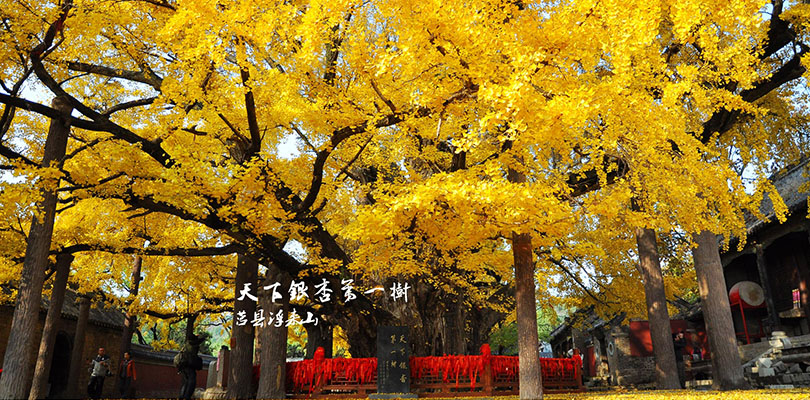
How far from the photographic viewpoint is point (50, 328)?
12.3 meters

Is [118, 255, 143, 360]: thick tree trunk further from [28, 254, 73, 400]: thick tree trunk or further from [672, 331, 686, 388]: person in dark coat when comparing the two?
[672, 331, 686, 388]: person in dark coat

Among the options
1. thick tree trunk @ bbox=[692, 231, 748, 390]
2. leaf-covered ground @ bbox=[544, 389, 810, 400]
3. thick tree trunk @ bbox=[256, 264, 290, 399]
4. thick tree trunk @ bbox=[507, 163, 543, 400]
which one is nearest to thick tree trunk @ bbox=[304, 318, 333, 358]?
thick tree trunk @ bbox=[256, 264, 290, 399]

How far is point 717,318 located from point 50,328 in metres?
16.1

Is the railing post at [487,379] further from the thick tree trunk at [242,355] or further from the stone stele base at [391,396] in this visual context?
the thick tree trunk at [242,355]

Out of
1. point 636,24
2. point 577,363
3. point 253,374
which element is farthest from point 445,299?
point 636,24

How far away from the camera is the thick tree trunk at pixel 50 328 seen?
12359 mm

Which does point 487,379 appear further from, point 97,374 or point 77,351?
point 77,351

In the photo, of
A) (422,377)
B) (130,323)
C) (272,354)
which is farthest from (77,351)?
(422,377)

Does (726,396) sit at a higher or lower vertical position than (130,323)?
lower

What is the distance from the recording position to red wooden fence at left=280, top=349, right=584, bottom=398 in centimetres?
1247

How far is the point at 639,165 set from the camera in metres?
8.86

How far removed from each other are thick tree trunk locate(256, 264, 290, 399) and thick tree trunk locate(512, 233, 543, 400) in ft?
20.7

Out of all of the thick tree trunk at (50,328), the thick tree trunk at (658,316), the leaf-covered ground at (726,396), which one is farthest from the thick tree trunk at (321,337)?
the thick tree trunk at (658,316)

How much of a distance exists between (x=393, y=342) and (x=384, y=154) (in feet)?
17.7
